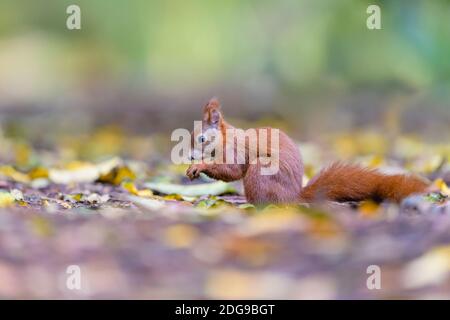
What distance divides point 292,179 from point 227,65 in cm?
688

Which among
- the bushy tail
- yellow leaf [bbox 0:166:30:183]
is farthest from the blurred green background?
the bushy tail

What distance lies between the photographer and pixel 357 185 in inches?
175

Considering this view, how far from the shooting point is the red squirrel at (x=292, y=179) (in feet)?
14.3

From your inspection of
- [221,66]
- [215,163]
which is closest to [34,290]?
[215,163]

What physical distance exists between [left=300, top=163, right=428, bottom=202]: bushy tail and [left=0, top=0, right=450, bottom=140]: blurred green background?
171 inches

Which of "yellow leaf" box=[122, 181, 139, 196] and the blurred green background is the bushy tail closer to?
"yellow leaf" box=[122, 181, 139, 196]

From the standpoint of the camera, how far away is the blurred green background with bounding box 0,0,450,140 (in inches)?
374

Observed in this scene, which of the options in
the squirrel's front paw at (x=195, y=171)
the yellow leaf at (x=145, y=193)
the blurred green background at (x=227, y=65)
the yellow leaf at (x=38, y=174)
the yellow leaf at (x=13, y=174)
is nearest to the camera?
the squirrel's front paw at (x=195, y=171)

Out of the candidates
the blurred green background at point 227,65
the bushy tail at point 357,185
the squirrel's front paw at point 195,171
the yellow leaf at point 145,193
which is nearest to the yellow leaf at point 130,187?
the yellow leaf at point 145,193

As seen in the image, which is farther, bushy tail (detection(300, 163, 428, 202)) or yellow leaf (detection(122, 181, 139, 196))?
yellow leaf (detection(122, 181, 139, 196))

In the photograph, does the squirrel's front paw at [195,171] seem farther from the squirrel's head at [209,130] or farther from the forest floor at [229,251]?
the forest floor at [229,251]

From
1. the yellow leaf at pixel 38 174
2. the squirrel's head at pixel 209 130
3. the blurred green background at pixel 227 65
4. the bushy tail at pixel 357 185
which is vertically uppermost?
the blurred green background at pixel 227 65

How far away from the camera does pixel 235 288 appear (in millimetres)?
3014

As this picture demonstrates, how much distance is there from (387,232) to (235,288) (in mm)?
704
